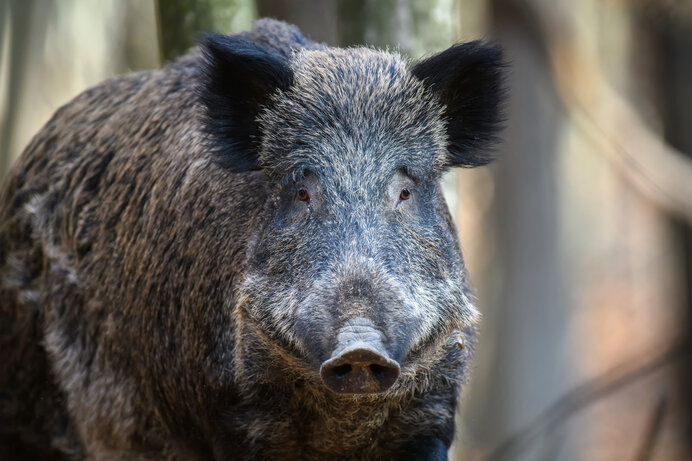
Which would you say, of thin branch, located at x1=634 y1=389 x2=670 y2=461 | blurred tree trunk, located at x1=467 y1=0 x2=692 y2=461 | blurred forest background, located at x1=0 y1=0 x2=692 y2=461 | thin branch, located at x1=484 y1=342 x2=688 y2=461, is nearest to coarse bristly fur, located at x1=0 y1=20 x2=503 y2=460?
blurred forest background, located at x1=0 y1=0 x2=692 y2=461

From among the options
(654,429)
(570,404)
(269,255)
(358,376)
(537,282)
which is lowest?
(654,429)

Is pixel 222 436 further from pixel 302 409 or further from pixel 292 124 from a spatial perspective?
pixel 292 124

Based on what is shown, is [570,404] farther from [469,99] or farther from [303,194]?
[303,194]

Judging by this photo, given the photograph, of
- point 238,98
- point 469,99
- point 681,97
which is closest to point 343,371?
point 238,98

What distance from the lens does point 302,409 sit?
479 centimetres

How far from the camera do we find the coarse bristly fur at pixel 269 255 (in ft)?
14.5

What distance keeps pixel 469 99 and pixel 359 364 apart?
1783 millimetres

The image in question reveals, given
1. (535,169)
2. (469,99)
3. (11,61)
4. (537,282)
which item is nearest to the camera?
(469,99)

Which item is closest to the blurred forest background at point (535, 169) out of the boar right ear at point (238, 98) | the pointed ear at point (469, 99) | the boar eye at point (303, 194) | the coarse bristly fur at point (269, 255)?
the coarse bristly fur at point (269, 255)

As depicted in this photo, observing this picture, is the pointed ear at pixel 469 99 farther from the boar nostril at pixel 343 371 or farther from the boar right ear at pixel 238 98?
the boar nostril at pixel 343 371

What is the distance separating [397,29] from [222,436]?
334 cm

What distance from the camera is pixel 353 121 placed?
4695 mm

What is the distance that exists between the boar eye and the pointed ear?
0.77 metres

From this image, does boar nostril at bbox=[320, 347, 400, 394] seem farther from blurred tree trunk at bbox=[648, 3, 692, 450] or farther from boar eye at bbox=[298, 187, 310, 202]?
blurred tree trunk at bbox=[648, 3, 692, 450]
